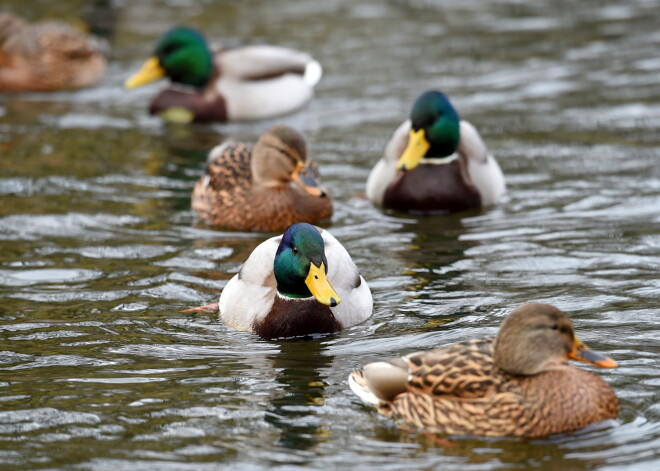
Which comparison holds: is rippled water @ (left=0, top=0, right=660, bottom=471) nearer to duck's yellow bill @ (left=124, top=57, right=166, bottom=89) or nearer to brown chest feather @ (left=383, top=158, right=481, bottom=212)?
brown chest feather @ (left=383, top=158, right=481, bottom=212)

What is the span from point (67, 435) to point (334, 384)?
1.49 m

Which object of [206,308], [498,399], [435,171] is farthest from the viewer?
[435,171]

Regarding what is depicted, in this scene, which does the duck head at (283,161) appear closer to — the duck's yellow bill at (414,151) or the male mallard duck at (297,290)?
the duck's yellow bill at (414,151)

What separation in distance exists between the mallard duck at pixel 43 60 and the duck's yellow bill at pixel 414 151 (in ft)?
21.0

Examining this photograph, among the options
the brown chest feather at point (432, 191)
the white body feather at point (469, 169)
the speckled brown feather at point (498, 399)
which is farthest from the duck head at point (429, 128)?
the speckled brown feather at point (498, 399)

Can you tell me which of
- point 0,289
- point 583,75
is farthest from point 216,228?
point 583,75

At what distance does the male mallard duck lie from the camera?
805cm

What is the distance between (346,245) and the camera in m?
10.3

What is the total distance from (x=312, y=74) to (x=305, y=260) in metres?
7.89

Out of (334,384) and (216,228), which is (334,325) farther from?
(216,228)

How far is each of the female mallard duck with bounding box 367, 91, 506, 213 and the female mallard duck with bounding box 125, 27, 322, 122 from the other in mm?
4048

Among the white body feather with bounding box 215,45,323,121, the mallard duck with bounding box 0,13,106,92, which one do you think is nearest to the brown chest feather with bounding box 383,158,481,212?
the white body feather with bounding box 215,45,323,121

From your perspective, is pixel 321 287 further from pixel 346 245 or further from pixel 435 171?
pixel 435 171

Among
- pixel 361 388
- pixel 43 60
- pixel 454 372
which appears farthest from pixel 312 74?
pixel 454 372
